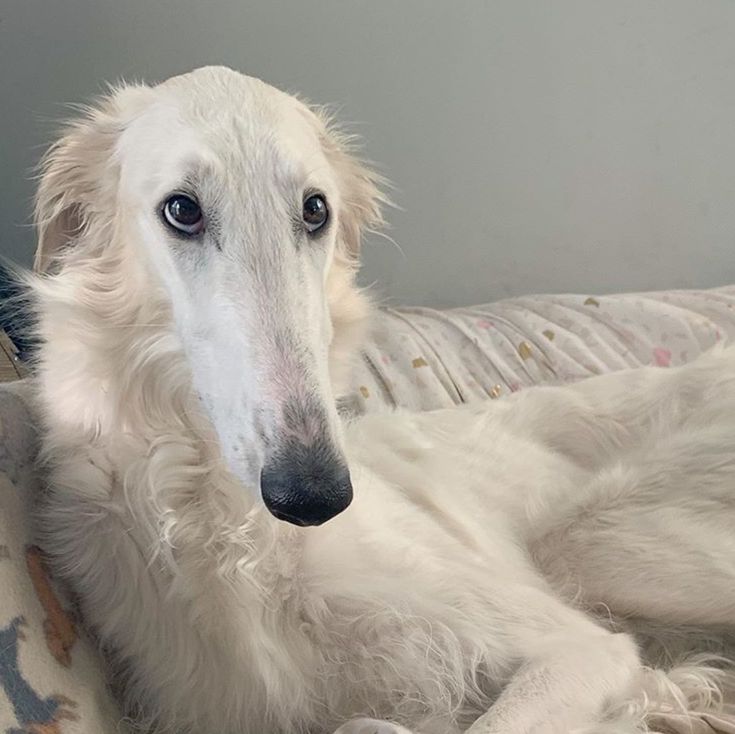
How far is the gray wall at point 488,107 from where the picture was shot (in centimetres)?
243

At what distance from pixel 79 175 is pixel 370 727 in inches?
33.3

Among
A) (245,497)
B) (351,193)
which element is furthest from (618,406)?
(245,497)

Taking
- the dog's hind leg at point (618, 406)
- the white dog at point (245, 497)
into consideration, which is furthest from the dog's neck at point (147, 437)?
the dog's hind leg at point (618, 406)

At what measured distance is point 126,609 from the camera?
3.75 feet

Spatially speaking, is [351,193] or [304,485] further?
[351,193]

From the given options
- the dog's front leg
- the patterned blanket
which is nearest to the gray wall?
the patterned blanket

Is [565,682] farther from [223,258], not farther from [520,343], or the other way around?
[520,343]

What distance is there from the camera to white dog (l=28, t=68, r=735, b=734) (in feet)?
3.42

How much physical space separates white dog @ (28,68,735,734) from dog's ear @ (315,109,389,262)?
0.8 inches

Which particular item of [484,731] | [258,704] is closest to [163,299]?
[258,704]

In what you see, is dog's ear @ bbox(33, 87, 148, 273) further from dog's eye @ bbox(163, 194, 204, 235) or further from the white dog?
dog's eye @ bbox(163, 194, 204, 235)

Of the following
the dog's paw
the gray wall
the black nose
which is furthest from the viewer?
the gray wall

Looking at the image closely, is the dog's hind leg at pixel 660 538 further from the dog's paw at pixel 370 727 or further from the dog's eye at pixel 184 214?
the dog's eye at pixel 184 214

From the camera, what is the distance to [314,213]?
1146 mm
